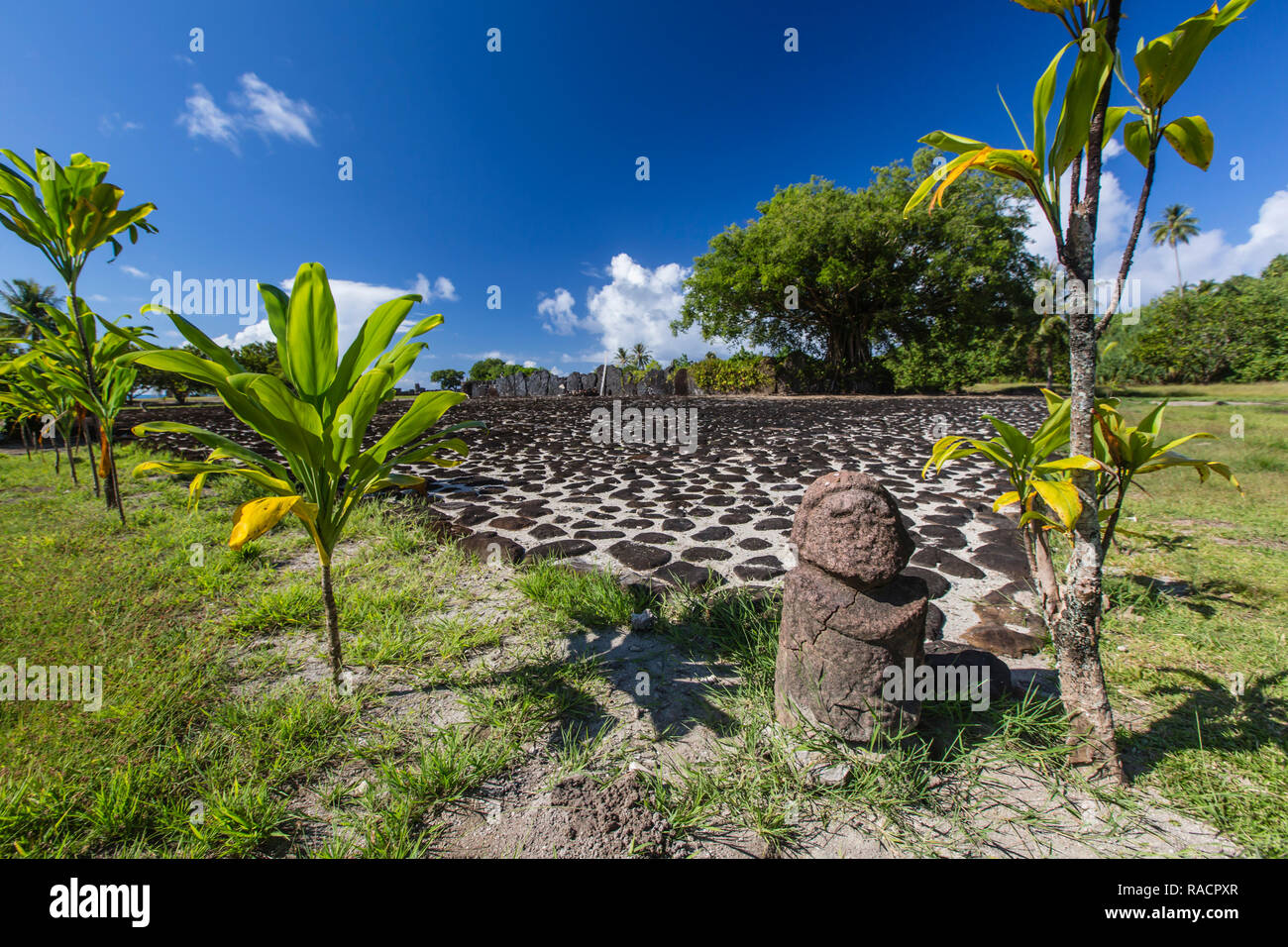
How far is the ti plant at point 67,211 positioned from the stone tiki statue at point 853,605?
4.41 metres

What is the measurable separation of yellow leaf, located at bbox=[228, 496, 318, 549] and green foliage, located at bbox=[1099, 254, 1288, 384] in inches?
1074

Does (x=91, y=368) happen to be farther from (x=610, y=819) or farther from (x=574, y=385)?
(x=574, y=385)

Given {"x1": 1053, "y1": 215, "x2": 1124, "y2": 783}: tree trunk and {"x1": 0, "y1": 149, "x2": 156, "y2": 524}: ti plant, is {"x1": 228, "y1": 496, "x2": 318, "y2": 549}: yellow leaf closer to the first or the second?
{"x1": 1053, "y1": 215, "x2": 1124, "y2": 783}: tree trunk

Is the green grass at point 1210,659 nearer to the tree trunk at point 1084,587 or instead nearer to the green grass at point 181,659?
the tree trunk at point 1084,587

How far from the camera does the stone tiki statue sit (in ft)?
4.58

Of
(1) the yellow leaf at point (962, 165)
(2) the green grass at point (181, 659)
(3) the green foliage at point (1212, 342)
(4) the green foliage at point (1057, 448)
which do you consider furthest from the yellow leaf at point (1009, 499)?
(3) the green foliage at point (1212, 342)

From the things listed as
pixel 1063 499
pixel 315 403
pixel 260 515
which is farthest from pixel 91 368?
pixel 1063 499

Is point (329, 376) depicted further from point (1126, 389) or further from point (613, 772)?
point (1126, 389)

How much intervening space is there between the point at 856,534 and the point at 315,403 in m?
1.79

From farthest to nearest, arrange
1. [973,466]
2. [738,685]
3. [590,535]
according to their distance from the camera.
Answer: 1. [973,466]
2. [590,535]
3. [738,685]

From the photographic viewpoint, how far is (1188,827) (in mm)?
1218

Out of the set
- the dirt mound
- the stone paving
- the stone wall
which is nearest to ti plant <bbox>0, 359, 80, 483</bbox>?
the stone paving
